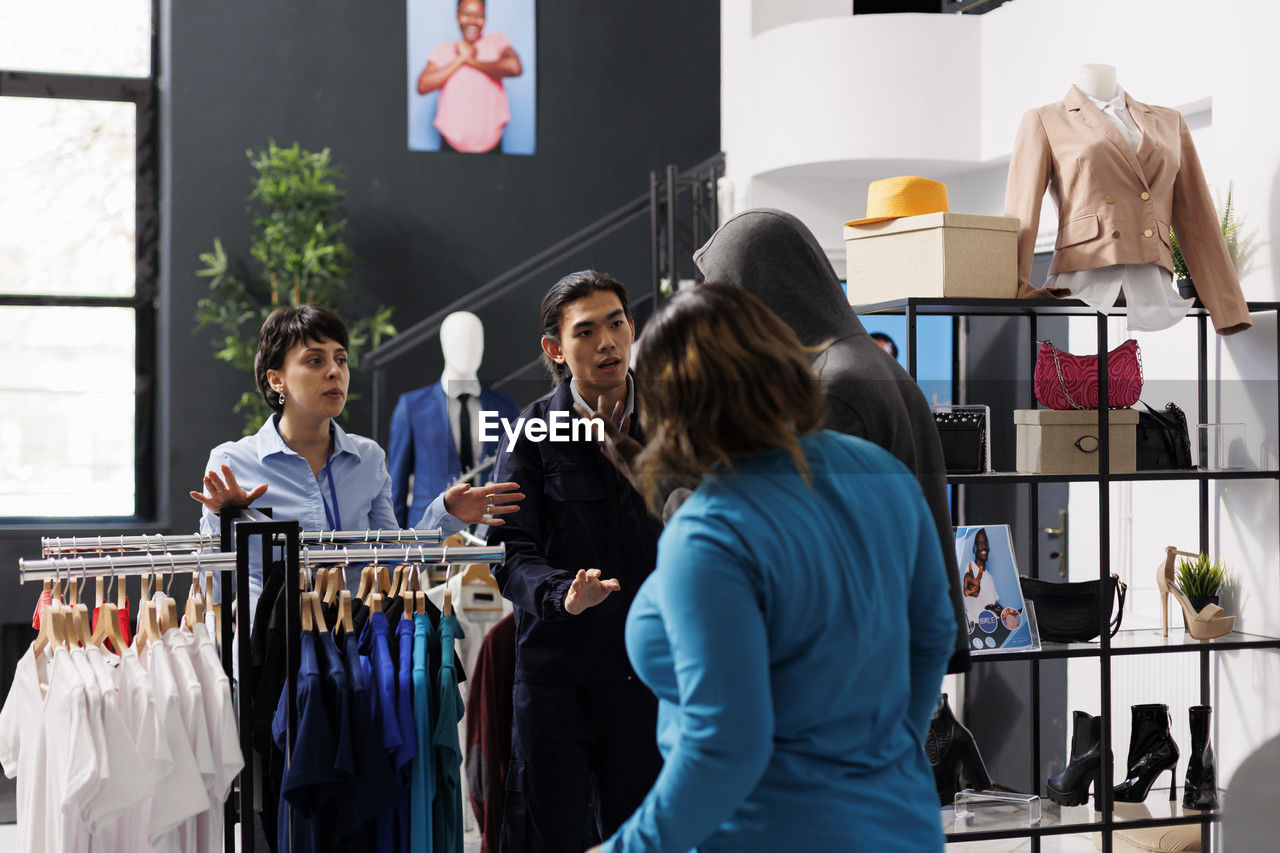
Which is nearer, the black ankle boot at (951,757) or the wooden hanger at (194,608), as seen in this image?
the wooden hanger at (194,608)

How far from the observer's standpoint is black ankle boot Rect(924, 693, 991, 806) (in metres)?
3.08

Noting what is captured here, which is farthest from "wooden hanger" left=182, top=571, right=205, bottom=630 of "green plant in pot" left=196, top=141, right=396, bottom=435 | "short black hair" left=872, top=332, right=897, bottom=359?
"green plant in pot" left=196, top=141, right=396, bottom=435

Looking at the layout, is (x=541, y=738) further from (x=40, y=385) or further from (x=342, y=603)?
(x=40, y=385)

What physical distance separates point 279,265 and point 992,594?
4.53 metres

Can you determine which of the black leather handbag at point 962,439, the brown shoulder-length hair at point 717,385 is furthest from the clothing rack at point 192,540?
the black leather handbag at point 962,439

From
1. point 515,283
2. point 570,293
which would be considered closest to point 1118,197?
point 570,293

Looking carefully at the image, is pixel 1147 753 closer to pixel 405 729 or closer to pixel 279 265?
pixel 405 729

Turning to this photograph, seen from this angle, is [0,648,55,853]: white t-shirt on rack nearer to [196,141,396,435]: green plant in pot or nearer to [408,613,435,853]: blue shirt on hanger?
[408,613,435,853]: blue shirt on hanger

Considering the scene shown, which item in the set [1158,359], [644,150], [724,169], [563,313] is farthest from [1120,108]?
[644,150]

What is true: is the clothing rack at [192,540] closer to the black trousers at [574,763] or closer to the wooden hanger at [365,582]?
the wooden hanger at [365,582]

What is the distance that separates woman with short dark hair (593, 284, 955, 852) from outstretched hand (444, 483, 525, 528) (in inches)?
39.4

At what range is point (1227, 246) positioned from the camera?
11.0ft

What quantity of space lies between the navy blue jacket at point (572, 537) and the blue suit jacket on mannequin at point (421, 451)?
3105 mm

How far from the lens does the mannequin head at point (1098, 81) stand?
128 inches
